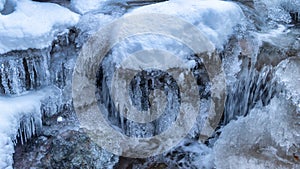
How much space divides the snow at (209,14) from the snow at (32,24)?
80cm

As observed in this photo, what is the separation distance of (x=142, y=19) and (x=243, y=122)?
1.53 m

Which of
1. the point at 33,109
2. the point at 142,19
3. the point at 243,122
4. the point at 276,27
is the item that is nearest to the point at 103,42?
the point at 142,19

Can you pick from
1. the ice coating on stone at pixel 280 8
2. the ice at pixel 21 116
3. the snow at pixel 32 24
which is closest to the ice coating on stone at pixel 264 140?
the ice coating on stone at pixel 280 8

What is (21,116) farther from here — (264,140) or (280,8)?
(280,8)

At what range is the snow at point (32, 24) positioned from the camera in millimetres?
3299

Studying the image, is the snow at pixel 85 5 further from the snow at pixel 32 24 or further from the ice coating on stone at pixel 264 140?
the ice coating on stone at pixel 264 140

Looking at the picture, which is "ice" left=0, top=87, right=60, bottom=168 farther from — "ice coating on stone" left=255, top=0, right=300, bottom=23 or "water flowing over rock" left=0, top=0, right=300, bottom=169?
"ice coating on stone" left=255, top=0, right=300, bottom=23

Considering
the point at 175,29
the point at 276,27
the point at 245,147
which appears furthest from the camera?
the point at 276,27

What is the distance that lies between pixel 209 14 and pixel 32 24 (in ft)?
6.10

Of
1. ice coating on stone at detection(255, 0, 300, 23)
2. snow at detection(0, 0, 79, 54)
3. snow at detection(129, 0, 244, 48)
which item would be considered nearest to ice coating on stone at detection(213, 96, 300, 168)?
snow at detection(129, 0, 244, 48)

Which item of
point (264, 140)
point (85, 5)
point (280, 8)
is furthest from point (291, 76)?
point (85, 5)

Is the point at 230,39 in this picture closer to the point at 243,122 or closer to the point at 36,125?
the point at 243,122

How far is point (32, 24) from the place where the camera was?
3.44 meters

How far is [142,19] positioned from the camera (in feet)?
11.7
